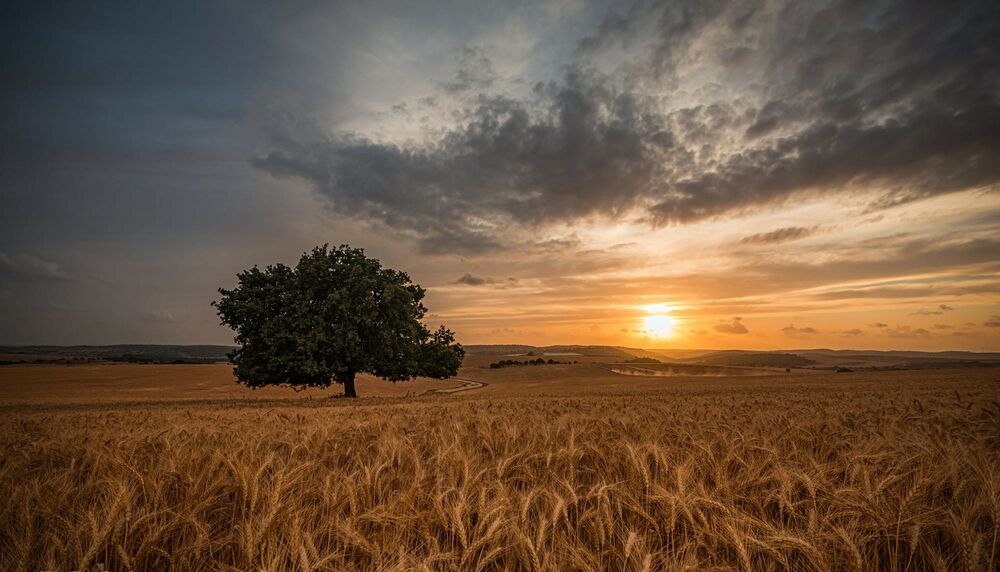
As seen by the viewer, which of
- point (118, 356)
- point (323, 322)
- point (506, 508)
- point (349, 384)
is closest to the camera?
point (506, 508)

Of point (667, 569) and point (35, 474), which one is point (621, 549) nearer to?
point (667, 569)

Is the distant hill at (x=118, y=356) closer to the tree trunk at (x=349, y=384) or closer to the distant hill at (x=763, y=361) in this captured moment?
the tree trunk at (x=349, y=384)

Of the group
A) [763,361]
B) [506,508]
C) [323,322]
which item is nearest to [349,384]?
[323,322]

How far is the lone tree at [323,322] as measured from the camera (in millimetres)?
23297

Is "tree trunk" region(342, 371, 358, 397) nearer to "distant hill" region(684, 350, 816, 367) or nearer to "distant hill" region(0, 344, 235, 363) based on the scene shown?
"distant hill" region(0, 344, 235, 363)

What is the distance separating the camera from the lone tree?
23.3 m

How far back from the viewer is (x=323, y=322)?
23.4m

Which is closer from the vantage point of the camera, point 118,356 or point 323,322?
point 323,322

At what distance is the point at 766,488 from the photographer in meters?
3.45

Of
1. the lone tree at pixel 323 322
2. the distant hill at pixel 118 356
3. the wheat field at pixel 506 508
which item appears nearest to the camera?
the wheat field at pixel 506 508

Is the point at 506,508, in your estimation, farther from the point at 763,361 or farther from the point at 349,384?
the point at 763,361

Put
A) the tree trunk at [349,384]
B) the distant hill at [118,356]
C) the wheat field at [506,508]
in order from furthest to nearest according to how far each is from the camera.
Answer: the distant hill at [118,356] → the tree trunk at [349,384] → the wheat field at [506,508]

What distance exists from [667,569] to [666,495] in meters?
0.71

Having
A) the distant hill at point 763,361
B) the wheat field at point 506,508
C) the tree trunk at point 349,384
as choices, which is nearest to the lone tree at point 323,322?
the tree trunk at point 349,384
